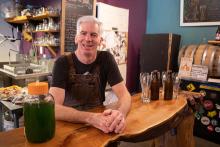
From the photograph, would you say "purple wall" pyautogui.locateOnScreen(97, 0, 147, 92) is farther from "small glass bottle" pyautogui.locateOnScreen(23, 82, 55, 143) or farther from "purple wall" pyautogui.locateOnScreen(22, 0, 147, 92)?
"small glass bottle" pyautogui.locateOnScreen(23, 82, 55, 143)

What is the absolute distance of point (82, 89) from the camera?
1.67 m

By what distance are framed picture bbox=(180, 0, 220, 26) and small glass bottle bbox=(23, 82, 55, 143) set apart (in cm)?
325

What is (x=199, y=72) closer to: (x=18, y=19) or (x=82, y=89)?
(x=82, y=89)

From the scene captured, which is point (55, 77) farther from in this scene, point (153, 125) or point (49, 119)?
point (153, 125)

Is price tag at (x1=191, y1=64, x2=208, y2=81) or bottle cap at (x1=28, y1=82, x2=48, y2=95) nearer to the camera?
bottle cap at (x1=28, y1=82, x2=48, y2=95)

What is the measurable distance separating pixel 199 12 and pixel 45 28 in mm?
2515

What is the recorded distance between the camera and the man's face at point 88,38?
5.29 ft

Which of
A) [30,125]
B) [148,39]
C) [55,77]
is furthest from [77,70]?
[148,39]

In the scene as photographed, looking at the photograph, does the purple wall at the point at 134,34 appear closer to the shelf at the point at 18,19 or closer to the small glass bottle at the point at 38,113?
the shelf at the point at 18,19

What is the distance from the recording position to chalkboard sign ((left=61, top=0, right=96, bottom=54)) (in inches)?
128

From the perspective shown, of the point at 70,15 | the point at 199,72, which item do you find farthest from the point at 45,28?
the point at 199,72

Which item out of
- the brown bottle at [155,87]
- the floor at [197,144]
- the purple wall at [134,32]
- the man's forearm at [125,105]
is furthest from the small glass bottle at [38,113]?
the purple wall at [134,32]

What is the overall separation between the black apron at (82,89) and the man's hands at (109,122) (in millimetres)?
573

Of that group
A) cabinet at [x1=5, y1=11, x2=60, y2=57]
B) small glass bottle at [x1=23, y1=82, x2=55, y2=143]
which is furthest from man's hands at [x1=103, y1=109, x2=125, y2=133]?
cabinet at [x1=5, y1=11, x2=60, y2=57]
